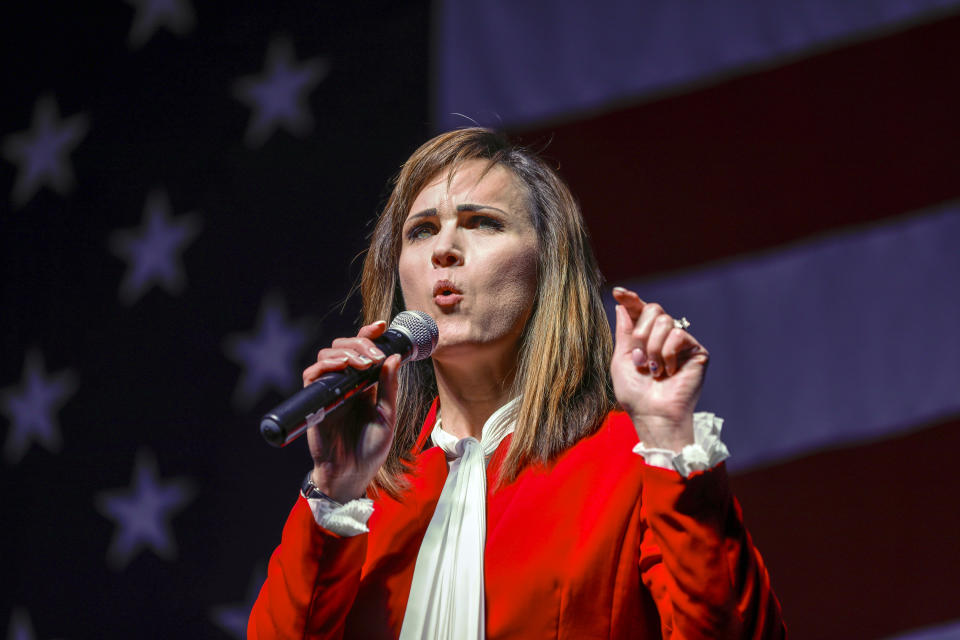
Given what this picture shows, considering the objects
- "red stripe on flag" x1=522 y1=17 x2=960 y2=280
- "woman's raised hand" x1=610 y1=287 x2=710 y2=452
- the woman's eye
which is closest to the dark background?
"red stripe on flag" x1=522 y1=17 x2=960 y2=280

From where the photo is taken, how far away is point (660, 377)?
133 cm

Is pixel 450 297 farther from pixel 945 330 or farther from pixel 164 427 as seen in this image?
pixel 164 427

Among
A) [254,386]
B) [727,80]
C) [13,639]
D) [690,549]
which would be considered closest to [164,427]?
[254,386]

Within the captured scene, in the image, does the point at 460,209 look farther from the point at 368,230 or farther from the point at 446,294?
the point at 368,230

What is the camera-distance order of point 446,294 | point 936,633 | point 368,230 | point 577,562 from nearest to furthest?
point 577,562 → point 446,294 → point 936,633 → point 368,230

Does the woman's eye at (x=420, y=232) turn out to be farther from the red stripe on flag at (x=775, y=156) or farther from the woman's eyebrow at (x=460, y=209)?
the red stripe on flag at (x=775, y=156)

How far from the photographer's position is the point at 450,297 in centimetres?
166

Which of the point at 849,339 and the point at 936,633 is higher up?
the point at 849,339

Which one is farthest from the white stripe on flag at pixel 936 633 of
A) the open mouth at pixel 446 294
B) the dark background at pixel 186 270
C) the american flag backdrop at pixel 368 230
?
the dark background at pixel 186 270

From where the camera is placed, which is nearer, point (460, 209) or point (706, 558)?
point (706, 558)

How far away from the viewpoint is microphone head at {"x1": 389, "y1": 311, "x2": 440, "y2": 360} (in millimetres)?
1541

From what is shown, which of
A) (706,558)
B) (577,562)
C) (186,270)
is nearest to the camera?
(706,558)

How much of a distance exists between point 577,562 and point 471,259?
0.55 meters

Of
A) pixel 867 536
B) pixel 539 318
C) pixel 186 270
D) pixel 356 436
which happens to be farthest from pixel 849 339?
pixel 186 270
